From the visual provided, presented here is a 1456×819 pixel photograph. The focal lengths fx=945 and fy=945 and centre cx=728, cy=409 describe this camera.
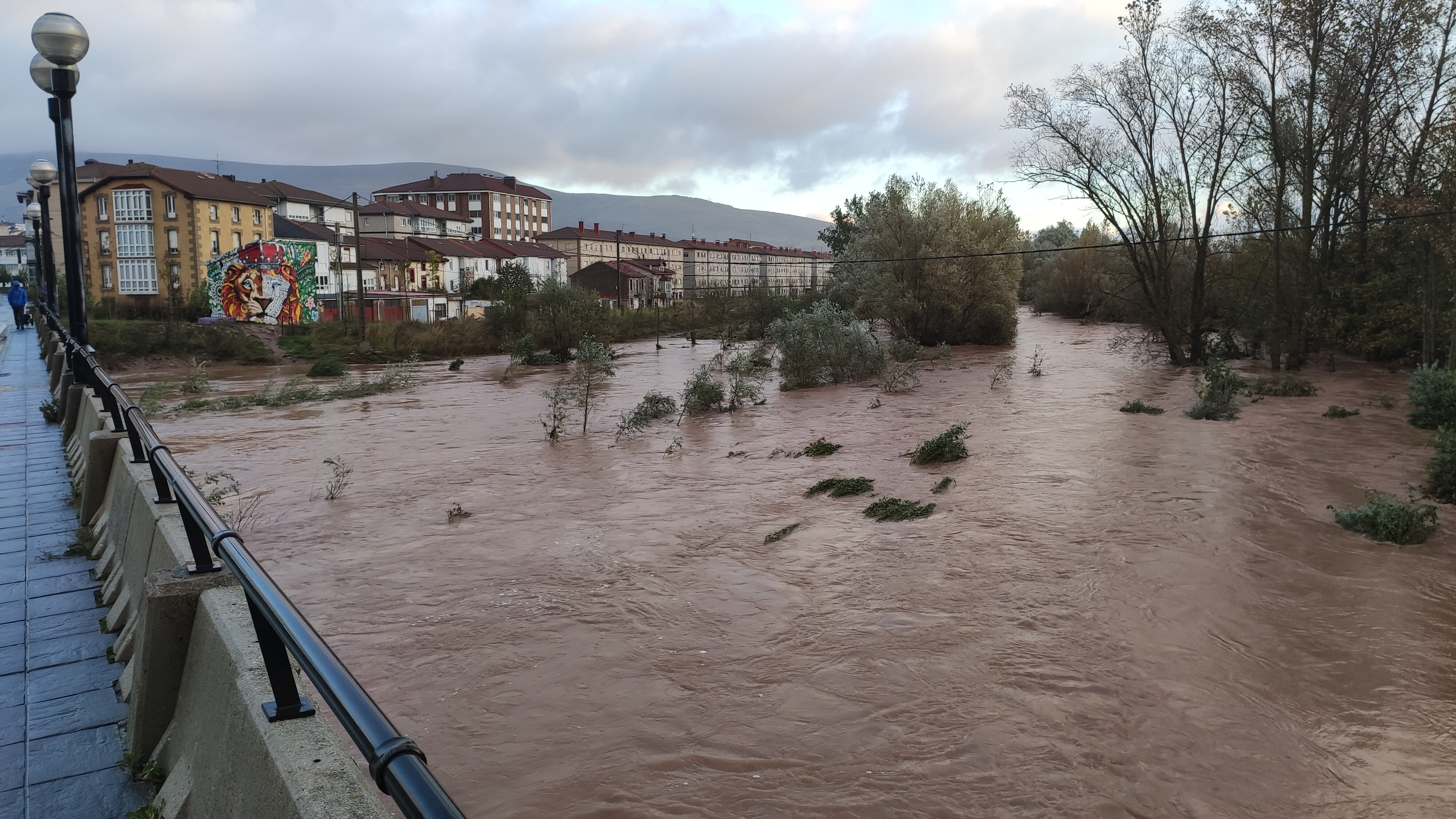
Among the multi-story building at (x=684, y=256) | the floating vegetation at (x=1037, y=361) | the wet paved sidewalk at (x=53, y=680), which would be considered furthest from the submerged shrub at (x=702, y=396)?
the multi-story building at (x=684, y=256)

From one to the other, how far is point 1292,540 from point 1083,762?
6152 millimetres

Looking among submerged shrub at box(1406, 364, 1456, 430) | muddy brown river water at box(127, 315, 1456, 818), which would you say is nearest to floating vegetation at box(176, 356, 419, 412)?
muddy brown river water at box(127, 315, 1456, 818)

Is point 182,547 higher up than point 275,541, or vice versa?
point 182,547

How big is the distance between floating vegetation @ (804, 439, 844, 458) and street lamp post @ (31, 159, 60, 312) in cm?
1368

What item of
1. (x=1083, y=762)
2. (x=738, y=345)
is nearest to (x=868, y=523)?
(x=1083, y=762)

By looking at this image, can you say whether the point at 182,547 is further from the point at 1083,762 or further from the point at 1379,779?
the point at 1379,779

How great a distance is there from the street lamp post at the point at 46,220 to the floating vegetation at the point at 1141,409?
2109 cm

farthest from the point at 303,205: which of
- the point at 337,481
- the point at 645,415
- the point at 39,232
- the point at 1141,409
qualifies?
the point at 1141,409

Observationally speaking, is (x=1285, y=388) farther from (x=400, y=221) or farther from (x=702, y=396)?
(x=400, y=221)

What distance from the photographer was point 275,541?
36.0 ft

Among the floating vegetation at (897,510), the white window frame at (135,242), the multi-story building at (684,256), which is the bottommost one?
the floating vegetation at (897,510)

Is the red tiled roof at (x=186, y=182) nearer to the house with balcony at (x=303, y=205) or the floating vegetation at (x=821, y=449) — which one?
the house with balcony at (x=303, y=205)

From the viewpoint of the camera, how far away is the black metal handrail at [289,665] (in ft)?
4.92

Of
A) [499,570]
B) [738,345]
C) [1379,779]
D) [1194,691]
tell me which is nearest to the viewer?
[1379,779]
